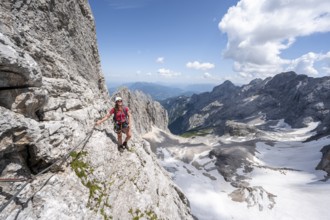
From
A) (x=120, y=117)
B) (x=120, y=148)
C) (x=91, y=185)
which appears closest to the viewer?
(x=91, y=185)

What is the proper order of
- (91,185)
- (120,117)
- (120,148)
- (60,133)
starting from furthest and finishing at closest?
(120,148) → (120,117) → (91,185) → (60,133)

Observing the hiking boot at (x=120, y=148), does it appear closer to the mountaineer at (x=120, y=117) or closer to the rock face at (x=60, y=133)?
the rock face at (x=60, y=133)

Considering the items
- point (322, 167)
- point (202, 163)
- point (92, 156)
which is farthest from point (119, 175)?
point (322, 167)

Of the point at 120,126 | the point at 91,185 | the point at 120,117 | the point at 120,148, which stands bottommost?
the point at 91,185

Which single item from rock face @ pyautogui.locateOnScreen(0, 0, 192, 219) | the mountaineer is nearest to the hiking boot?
rock face @ pyautogui.locateOnScreen(0, 0, 192, 219)

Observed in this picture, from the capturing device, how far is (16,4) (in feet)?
46.0

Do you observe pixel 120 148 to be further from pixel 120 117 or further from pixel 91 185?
pixel 91 185

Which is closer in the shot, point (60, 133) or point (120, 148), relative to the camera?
point (60, 133)

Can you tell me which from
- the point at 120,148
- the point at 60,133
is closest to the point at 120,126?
the point at 120,148

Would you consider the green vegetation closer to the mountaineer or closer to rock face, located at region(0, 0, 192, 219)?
rock face, located at region(0, 0, 192, 219)

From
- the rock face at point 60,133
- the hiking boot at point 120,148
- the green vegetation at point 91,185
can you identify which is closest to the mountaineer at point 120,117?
the hiking boot at point 120,148

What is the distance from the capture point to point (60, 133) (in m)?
13.0

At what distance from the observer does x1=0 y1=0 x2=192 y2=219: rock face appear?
10.3 metres

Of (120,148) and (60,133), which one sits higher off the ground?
(60,133)
